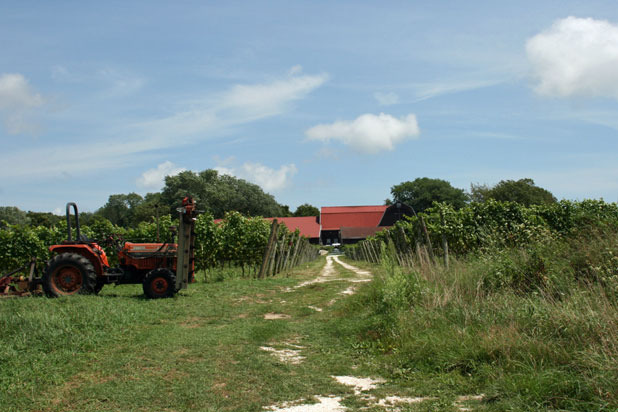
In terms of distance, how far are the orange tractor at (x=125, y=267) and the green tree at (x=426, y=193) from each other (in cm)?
8064

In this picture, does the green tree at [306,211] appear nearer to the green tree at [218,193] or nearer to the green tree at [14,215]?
the green tree at [218,193]

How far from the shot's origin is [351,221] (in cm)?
8550

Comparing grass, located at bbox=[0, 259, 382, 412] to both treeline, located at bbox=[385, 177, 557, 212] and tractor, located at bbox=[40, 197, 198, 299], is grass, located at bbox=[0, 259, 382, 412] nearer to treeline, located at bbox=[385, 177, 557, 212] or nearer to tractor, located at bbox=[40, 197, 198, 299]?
tractor, located at bbox=[40, 197, 198, 299]

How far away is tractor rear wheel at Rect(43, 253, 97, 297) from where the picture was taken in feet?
34.8

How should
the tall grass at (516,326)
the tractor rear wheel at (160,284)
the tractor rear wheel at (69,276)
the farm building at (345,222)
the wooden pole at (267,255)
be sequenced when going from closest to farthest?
1. the tall grass at (516,326)
2. the tractor rear wheel at (160,284)
3. the tractor rear wheel at (69,276)
4. the wooden pole at (267,255)
5. the farm building at (345,222)

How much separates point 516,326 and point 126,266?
908 centimetres

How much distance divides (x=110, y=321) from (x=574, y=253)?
6972 millimetres

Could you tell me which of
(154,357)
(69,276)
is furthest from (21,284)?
(154,357)

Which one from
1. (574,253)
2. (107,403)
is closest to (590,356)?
(574,253)

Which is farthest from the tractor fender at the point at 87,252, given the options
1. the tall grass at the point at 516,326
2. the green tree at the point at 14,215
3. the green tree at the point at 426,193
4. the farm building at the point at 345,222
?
the green tree at the point at 426,193

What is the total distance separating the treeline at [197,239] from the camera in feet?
62.0

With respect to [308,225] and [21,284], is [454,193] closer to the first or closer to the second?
[308,225]

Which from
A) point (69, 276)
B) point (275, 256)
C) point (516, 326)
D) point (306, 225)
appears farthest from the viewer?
point (306, 225)

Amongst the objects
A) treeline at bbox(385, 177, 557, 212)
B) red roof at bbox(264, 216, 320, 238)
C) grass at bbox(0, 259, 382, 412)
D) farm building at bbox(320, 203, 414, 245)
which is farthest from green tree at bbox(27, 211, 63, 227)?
grass at bbox(0, 259, 382, 412)
